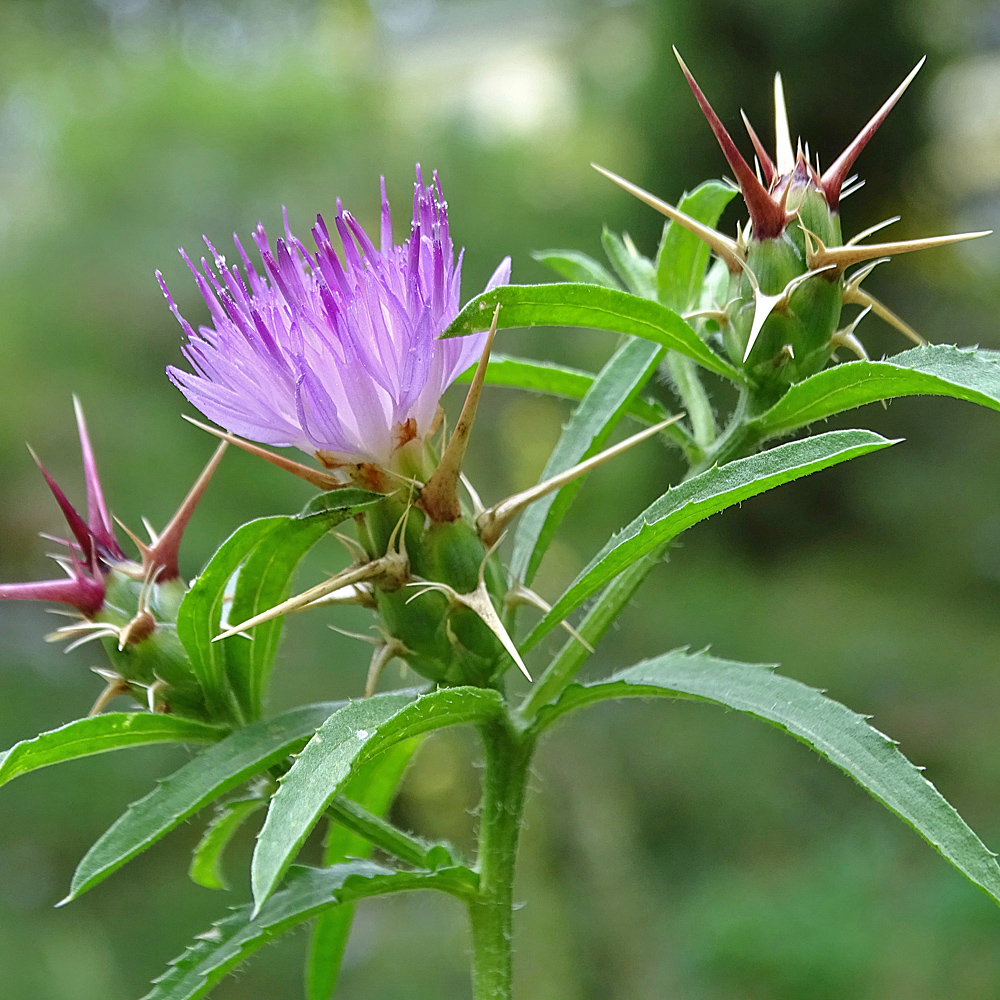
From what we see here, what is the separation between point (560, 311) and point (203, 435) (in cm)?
340

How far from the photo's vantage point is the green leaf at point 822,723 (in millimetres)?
572

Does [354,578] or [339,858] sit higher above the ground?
[354,578]

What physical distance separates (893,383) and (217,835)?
0.61m

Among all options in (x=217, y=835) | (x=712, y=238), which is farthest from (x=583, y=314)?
(x=217, y=835)

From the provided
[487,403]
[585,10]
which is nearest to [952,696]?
[487,403]

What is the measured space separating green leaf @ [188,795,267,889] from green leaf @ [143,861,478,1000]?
8cm

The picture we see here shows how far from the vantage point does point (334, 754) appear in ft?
1.71

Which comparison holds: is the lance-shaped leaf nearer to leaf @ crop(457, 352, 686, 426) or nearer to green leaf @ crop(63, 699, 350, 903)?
leaf @ crop(457, 352, 686, 426)

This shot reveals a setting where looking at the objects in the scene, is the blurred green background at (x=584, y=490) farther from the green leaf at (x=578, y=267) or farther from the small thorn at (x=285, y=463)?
the small thorn at (x=285, y=463)

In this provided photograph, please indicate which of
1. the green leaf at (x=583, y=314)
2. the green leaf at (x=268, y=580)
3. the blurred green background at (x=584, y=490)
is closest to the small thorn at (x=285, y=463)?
the green leaf at (x=268, y=580)

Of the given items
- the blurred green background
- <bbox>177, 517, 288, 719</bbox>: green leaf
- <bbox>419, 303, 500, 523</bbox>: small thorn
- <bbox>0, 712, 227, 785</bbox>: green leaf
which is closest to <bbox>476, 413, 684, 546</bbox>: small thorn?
<bbox>419, 303, 500, 523</bbox>: small thorn

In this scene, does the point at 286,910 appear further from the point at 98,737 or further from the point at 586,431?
the point at 586,431

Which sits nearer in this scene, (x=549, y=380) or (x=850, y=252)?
(x=850, y=252)

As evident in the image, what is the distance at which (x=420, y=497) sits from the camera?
65 cm
